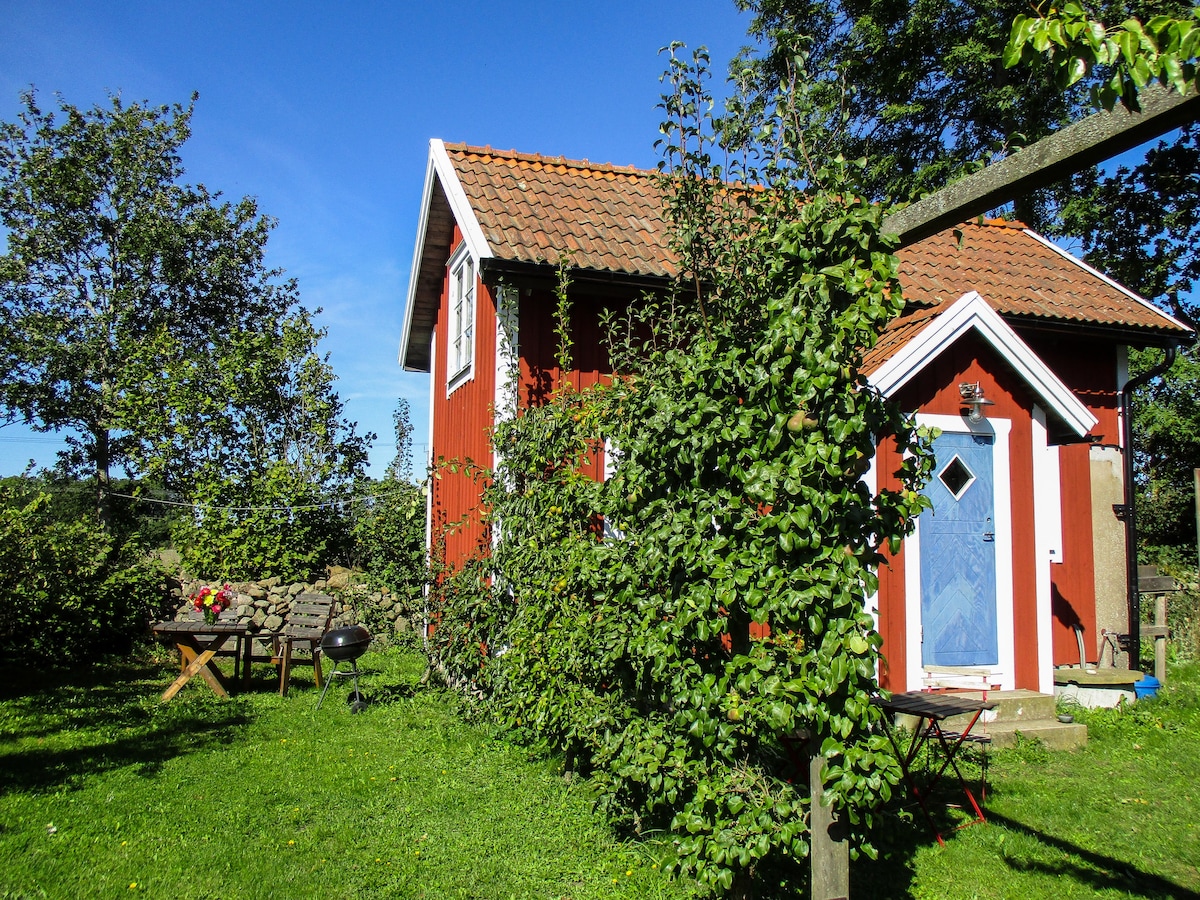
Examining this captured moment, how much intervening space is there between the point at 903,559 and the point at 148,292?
23318 mm

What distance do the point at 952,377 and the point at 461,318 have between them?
19.8 ft

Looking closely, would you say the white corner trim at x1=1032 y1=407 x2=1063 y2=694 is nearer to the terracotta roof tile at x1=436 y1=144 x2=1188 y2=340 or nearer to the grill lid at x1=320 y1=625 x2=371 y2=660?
the terracotta roof tile at x1=436 y1=144 x2=1188 y2=340

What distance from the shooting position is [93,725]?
7.73 meters

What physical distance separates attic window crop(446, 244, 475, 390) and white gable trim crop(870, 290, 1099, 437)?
474 centimetres

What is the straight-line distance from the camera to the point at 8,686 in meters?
9.50

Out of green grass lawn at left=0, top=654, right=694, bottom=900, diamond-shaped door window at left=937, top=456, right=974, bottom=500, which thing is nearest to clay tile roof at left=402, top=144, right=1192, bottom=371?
diamond-shaped door window at left=937, top=456, right=974, bottom=500

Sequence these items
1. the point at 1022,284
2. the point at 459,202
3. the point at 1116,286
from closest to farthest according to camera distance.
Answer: the point at 459,202 → the point at 1022,284 → the point at 1116,286

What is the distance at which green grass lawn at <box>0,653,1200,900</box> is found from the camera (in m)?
4.39

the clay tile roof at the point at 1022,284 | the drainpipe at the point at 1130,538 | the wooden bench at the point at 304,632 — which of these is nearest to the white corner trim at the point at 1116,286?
the clay tile roof at the point at 1022,284

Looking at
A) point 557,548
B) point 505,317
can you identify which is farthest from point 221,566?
point 557,548

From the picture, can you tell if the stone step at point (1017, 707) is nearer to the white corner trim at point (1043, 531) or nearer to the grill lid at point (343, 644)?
the white corner trim at point (1043, 531)

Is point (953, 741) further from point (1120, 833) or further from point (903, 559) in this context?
point (903, 559)

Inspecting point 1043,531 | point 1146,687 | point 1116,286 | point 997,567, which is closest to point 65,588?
point 997,567

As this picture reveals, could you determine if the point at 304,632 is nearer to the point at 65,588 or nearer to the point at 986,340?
the point at 65,588
